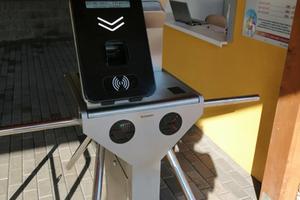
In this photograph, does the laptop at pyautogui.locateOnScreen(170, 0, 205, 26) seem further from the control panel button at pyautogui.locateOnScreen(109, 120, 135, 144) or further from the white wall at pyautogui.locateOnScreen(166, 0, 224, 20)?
the control panel button at pyautogui.locateOnScreen(109, 120, 135, 144)

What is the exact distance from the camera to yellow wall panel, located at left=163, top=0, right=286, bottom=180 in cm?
166

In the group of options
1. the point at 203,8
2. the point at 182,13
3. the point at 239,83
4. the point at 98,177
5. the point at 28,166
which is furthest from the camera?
the point at 203,8

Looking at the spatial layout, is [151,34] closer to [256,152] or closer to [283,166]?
[283,166]

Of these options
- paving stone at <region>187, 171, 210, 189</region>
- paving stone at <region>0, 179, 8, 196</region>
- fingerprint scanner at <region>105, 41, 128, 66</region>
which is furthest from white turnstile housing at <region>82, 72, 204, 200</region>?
paving stone at <region>0, 179, 8, 196</region>

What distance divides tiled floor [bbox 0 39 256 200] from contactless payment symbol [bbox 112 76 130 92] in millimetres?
1056

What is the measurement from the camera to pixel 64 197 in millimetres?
1729

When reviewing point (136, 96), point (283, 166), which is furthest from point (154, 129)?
point (283, 166)

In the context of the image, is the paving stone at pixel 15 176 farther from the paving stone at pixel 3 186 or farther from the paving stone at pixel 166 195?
the paving stone at pixel 166 195

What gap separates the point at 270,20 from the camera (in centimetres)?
157

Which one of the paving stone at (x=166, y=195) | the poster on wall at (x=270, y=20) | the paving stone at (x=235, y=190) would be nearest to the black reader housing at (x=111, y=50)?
the poster on wall at (x=270, y=20)

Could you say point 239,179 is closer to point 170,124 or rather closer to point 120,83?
point 170,124

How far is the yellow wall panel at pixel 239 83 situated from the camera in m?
1.66

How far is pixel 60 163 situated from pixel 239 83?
3.78 feet

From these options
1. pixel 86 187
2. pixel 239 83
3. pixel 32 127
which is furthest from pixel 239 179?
pixel 32 127
